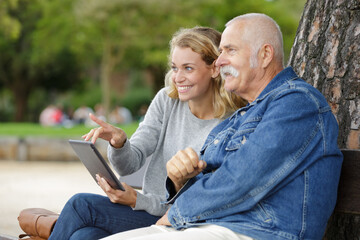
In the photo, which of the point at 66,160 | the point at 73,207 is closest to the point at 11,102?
the point at 66,160

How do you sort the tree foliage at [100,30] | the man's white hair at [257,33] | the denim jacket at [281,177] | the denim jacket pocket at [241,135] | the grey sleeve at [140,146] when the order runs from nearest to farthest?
the denim jacket at [281,177], the denim jacket pocket at [241,135], the man's white hair at [257,33], the grey sleeve at [140,146], the tree foliage at [100,30]

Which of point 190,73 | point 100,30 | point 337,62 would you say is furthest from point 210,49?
point 100,30

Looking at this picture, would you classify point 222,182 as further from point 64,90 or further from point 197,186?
point 64,90

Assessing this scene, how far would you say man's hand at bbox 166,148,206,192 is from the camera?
7.82ft

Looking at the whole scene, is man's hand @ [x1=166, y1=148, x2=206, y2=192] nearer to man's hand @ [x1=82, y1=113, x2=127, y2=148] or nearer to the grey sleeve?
man's hand @ [x1=82, y1=113, x2=127, y2=148]

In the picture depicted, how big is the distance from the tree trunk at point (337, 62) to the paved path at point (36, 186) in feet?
13.2

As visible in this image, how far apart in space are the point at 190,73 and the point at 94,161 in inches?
28.1

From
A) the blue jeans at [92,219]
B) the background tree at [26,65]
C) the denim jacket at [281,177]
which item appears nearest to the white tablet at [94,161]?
the blue jeans at [92,219]

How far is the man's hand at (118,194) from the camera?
287cm

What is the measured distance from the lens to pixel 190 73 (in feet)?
10.3

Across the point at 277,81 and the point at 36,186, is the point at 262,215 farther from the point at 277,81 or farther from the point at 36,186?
the point at 36,186

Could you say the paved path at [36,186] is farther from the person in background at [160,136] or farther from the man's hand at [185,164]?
the man's hand at [185,164]

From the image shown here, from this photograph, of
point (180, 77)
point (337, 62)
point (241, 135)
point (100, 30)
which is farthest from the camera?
point (100, 30)

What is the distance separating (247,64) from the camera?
2504 mm
